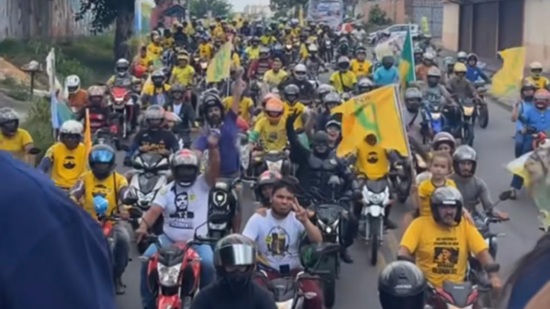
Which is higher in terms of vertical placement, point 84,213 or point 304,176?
point 84,213

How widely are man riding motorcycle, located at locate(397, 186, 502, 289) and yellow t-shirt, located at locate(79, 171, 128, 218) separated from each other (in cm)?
319

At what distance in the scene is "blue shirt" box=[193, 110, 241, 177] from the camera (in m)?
12.1

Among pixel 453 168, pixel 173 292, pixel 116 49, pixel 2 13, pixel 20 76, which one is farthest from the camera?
pixel 116 49

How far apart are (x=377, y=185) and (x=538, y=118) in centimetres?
496

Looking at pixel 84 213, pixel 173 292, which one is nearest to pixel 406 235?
pixel 173 292

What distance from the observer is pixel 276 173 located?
975 centimetres

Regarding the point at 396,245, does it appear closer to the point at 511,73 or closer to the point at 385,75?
the point at 511,73

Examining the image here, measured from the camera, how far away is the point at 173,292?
8.11 m

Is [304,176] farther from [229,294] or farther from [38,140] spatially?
[38,140]

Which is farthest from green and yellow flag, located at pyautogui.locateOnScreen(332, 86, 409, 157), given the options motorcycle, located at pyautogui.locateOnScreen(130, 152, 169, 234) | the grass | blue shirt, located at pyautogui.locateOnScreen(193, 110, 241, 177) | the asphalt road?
the grass

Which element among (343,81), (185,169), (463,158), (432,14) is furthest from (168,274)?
(432,14)

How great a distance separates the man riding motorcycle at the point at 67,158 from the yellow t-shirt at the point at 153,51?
1743 centimetres

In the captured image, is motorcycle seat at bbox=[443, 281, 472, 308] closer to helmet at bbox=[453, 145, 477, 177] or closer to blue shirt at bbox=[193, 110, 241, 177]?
helmet at bbox=[453, 145, 477, 177]

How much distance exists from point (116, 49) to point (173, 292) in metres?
34.7
